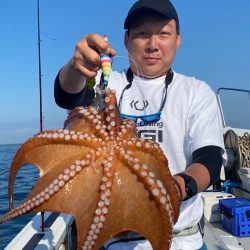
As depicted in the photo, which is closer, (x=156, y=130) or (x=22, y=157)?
(x=22, y=157)

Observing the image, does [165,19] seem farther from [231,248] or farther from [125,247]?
[231,248]

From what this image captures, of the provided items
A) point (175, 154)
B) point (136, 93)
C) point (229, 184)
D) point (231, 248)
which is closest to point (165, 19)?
point (136, 93)

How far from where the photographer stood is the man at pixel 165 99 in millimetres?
2826

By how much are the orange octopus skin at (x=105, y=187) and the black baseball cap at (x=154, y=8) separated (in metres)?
1.44

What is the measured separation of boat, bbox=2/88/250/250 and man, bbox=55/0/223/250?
25.0 inches

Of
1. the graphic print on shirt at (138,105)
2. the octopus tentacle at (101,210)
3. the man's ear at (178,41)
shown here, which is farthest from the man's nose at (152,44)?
the octopus tentacle at (101,210)

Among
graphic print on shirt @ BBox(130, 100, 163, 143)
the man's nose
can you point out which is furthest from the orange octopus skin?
the man's nose

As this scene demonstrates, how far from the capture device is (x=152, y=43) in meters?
3.00

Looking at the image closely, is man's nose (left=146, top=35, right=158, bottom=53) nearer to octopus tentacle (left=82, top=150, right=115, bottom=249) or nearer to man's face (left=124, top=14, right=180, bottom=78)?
man's face (left=124, top=14, right=180, bottom=78)

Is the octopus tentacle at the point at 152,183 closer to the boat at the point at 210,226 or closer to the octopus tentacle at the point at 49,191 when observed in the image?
the octopus tentacle at the point at 49,191

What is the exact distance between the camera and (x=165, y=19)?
2.98 meters

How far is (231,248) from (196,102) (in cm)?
360

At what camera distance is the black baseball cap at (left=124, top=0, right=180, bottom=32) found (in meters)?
2.90

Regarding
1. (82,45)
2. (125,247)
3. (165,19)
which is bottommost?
(125,247)
